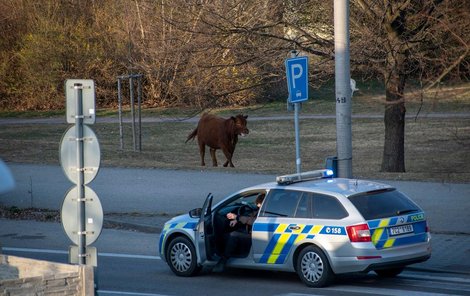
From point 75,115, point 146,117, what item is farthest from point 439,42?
point 146,117

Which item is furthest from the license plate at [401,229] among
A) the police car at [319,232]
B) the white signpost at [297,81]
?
the white signpost at [297,81]

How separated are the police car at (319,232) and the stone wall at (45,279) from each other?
4.64m

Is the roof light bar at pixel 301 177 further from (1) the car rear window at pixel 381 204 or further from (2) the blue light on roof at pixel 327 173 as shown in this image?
(1) the car rear window at pixel 381 204

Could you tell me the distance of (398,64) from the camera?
784 inches

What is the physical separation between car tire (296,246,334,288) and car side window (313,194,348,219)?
489 mm

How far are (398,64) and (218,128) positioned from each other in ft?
33.0

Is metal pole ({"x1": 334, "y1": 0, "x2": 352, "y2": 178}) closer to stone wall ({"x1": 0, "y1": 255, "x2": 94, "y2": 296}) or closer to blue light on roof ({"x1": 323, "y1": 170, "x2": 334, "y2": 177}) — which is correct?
blue light on roof ({"x1": 323, "y1": 170, "x2": 334, "y2": 177})

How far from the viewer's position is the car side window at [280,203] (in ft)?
43.3

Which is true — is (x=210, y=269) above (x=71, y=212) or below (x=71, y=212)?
below

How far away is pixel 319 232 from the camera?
498 inches

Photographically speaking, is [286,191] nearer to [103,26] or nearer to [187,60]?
[187,60]

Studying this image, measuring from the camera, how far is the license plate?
12.5 m

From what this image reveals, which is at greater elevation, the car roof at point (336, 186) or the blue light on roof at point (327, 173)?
the blue light on roof at point (327, 173)

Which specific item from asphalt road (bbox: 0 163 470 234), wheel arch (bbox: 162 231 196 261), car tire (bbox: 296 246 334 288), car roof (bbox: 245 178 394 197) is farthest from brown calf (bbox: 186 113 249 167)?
car tire (bbox: 296 246 334 288)
